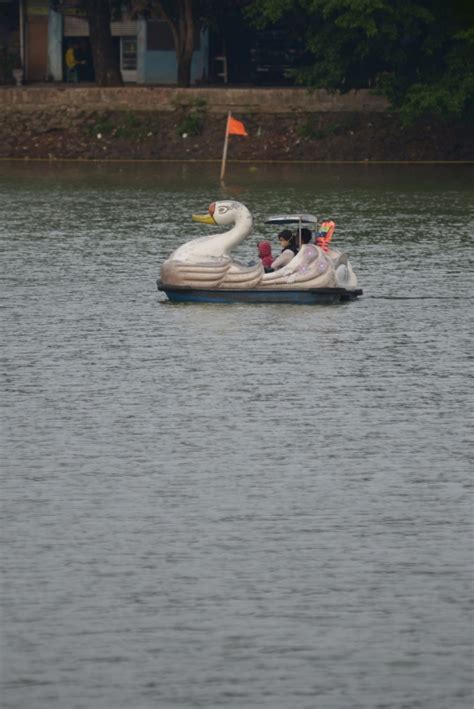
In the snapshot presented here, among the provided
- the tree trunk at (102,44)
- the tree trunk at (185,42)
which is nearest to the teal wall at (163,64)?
the tree trunk at (102,44)

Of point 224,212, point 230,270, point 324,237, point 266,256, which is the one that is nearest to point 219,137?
point 224,212

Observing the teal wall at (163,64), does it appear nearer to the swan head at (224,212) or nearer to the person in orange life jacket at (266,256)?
the swan head at (224,212)

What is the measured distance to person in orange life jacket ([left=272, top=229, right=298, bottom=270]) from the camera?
31547 millimetres

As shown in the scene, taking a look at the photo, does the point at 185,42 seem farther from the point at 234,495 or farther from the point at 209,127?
the point at 234,495

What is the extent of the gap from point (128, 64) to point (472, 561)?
208 ft

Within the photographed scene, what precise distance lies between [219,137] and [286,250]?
118 ft

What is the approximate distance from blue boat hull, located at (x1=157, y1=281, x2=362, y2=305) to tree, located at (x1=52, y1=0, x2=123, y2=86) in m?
39.0

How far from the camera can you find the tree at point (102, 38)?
226 feet

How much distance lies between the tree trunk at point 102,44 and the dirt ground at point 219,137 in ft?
10.0

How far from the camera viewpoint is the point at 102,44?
69625mm

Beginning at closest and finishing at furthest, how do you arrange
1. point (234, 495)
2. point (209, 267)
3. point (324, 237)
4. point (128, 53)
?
point (234, 495), point (209, 267), point (324, 237), point (128, 53)

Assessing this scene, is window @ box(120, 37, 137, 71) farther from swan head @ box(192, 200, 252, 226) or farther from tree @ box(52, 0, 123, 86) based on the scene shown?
swan head @ box(192, 200, 252, 226)

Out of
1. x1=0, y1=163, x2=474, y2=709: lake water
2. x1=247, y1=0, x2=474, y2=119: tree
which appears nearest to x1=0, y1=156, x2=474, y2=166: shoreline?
x1=247, y1=0, x2=474, y2=119: tree

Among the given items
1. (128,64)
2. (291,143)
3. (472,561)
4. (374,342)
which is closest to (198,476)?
(472,561)
